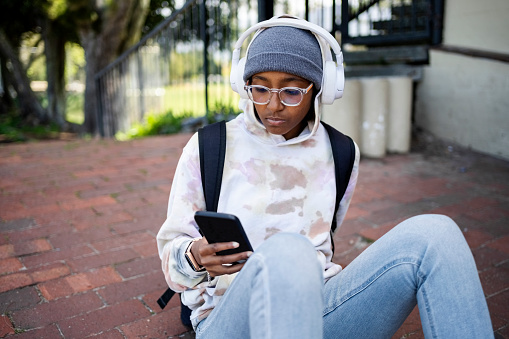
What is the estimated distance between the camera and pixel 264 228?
1.60m

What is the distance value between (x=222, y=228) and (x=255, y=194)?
339 millimetres

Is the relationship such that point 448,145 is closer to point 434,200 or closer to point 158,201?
point 434,200

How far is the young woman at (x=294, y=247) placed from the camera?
120cm

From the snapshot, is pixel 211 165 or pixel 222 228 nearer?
pixel 222 228

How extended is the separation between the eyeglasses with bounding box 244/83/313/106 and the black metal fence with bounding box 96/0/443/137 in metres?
2.14

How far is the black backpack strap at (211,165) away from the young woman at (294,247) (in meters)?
0.03

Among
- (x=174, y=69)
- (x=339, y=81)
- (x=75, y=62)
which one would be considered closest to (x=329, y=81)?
(x=339, y=81)

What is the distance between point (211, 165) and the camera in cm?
157

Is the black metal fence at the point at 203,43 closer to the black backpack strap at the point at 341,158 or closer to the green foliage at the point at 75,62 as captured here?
the black backpack strap at the point at 341,158

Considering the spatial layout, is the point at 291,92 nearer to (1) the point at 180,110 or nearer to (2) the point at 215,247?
(2) the point at 215,247

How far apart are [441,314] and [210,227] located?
0.71m

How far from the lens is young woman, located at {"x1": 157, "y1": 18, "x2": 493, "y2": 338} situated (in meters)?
1.20

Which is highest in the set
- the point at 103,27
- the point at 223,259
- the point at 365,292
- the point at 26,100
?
the point at 103,27

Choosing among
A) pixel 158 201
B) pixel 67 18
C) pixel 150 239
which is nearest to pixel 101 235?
pixel 150 239
